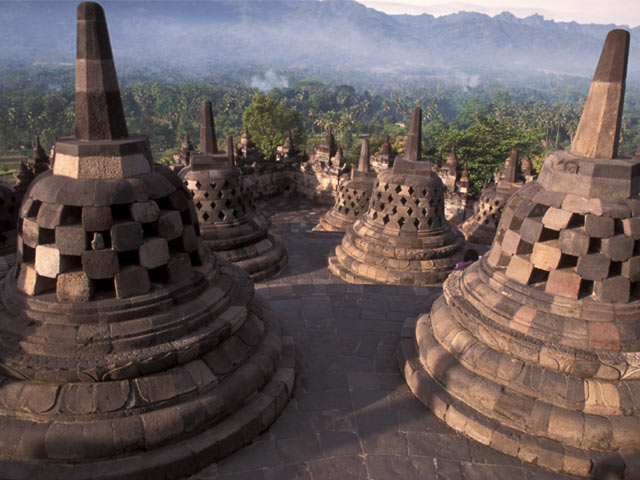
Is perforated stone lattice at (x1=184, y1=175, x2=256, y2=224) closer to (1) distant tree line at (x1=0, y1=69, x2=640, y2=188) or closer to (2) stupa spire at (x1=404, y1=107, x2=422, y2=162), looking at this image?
(2) stupa spire at (x1=404, y1=107, x2=422, y2=162)

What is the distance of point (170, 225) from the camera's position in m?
4.71

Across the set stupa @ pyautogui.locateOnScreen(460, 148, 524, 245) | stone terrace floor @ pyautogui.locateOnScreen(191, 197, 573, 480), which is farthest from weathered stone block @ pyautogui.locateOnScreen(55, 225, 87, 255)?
stupa @ pyautogui.locateOnScreen(460, 148, 524, 245)

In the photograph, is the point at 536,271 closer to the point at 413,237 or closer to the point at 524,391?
the point at 524,391

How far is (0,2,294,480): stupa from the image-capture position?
12.8 ft

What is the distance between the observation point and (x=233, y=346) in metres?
4.90

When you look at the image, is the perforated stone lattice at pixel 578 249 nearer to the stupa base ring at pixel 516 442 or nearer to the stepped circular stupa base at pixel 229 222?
the stupa base ring at pixel 516 442

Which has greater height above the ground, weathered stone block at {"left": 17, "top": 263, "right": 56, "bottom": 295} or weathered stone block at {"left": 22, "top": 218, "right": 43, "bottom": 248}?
weathered stone block at {"left": 22, "top": 218, "right": 43, "bottom": 248}


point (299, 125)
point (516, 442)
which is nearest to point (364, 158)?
point (516, 442)

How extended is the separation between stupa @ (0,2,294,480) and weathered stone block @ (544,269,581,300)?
314 cm

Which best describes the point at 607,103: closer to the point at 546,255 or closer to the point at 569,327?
the point at 546,255

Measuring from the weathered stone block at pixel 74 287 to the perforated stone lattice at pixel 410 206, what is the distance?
6.43 m

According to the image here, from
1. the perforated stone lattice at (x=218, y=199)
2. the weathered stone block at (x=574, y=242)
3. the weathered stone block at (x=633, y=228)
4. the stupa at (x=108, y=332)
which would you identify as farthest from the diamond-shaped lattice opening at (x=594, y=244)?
the perforated stone lattice at (x=218, y=199)

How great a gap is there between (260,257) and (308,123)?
10850 centimetres

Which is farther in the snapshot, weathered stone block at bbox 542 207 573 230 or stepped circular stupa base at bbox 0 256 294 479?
weathered stone block at bbox 542 207 573 230
